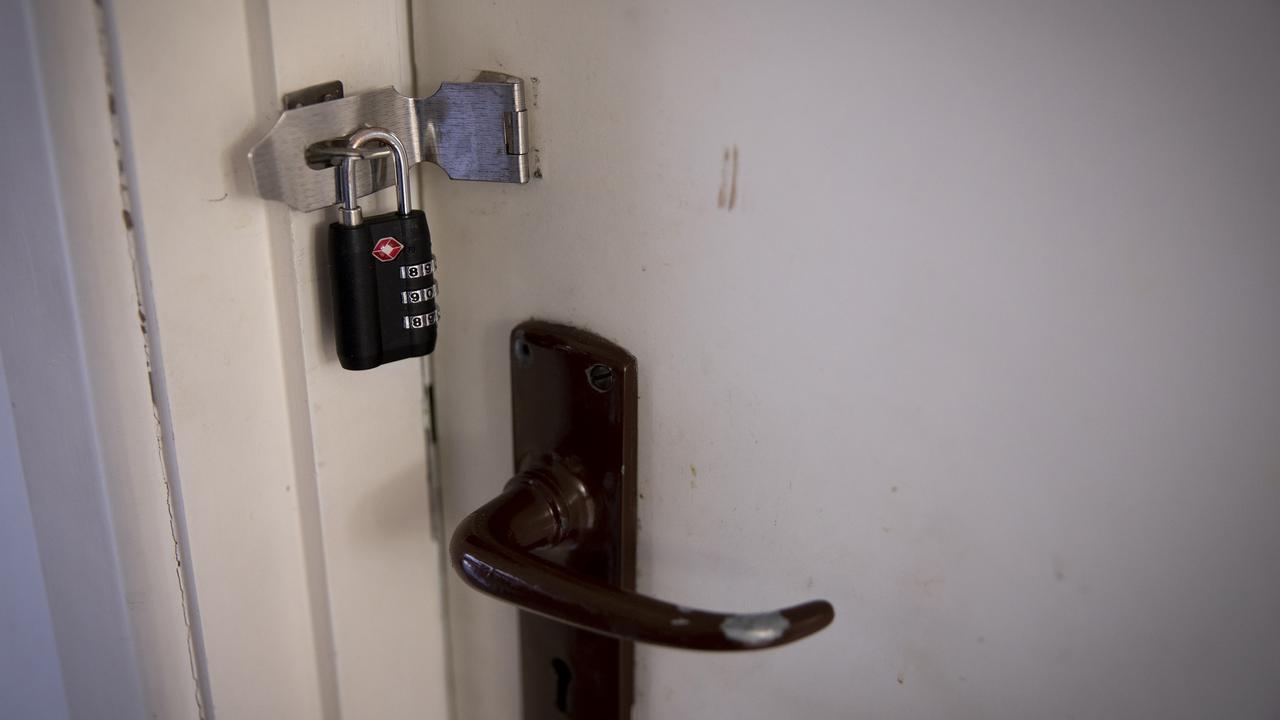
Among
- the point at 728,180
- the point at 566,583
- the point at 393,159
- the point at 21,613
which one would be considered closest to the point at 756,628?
the point at 566,583

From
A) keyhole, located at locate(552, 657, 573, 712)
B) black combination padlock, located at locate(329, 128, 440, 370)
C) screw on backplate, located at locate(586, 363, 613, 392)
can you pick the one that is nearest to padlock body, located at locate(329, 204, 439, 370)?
black combination padlock, located at locate(329, 128, 440, 370)

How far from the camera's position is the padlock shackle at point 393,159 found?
57 centimetres

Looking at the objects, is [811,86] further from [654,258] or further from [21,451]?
[21,451]

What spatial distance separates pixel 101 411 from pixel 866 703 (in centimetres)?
48

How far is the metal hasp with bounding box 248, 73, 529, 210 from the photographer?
557mm

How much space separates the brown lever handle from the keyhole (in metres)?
0.09

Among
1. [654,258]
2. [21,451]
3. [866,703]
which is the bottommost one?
[866,703]

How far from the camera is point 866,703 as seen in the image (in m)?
0.61

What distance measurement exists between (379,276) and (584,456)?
0.57 ft

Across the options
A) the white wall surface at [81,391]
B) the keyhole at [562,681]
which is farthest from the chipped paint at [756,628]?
the white wall surface at [81,391]

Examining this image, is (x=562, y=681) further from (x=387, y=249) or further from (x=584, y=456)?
(x=387, y=249)

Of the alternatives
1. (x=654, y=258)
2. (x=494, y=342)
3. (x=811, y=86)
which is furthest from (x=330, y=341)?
(x=811, y=86)

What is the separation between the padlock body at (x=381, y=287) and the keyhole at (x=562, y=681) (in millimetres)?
256

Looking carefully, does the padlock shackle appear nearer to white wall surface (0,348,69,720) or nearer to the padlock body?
the padlock body
